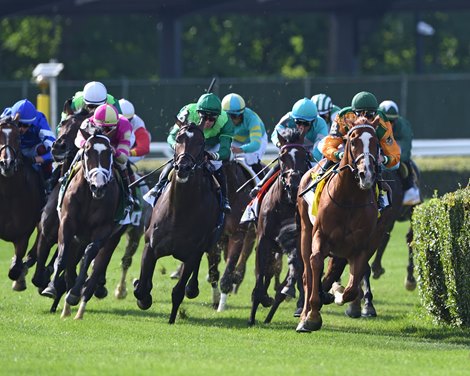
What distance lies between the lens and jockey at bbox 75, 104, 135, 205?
44.0 ft

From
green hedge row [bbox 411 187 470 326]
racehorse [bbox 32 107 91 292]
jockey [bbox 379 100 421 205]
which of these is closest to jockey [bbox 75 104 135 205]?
racehorse [bbox 32 107 91 292]

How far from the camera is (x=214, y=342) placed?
11430 mm

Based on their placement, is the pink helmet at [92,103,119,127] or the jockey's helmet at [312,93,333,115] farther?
the jockey's helmet at [312,93,333,115]

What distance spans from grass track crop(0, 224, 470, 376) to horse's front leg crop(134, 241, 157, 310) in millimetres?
222

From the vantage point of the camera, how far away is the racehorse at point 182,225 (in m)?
13.0

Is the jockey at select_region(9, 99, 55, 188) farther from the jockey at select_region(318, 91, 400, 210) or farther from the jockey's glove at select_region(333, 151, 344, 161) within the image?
the jockey's glove at select_region(333, 151, 344, 161)

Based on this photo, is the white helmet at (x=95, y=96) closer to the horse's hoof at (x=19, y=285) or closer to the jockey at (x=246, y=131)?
the jockey at (x=246, y=131)

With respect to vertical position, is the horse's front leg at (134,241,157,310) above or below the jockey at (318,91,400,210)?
below

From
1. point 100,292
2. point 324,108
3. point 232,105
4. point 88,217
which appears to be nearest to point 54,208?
point 88,217

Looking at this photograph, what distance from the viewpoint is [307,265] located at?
12.4m

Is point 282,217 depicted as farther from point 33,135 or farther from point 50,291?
point 33,135

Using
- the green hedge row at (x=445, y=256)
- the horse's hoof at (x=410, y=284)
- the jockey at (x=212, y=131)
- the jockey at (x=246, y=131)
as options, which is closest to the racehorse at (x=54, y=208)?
the jockey at (x=212, y=131)

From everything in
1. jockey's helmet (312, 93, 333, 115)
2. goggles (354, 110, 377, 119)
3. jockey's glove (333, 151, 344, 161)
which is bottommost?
jockey's helmet (312, 93, 333, 115)

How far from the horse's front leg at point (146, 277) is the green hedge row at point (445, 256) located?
2.56m
